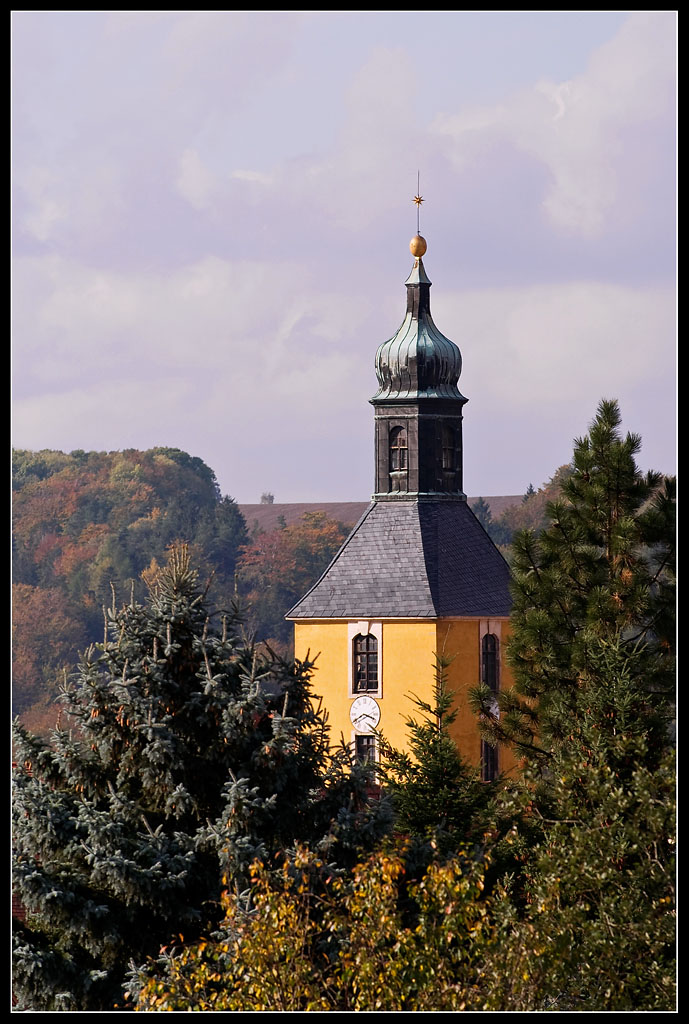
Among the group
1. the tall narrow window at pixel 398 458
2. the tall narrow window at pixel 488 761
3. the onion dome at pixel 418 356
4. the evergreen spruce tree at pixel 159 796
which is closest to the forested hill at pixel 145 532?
the tall narrow window at pixel 398 458

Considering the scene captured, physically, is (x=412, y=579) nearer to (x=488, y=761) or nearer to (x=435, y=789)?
(x=488, y=761)

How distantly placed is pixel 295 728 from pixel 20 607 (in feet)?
111

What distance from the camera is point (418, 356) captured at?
4469cm

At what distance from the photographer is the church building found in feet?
136

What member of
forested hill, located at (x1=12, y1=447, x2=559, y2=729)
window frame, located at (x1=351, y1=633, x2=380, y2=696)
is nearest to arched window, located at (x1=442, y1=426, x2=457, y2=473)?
forested hill, located at (x1=12, y1=447, x2=559, y2=729)

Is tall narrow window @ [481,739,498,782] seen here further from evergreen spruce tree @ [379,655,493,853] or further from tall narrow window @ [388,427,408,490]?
evergreen spruce tree @ [379,655,493,853]

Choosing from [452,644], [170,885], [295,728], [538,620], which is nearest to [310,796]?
[295,728]

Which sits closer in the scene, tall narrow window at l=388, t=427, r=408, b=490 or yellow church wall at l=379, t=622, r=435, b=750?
yellow church wall at l=379, t=622, r=435, b=750

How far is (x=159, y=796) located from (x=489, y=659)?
2948cm

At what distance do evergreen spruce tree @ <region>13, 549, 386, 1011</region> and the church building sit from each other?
84.5 feet

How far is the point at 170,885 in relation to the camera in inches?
496

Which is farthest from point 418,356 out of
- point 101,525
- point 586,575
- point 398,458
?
point 586,575

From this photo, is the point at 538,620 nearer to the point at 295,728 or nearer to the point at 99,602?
the point at 295,728
